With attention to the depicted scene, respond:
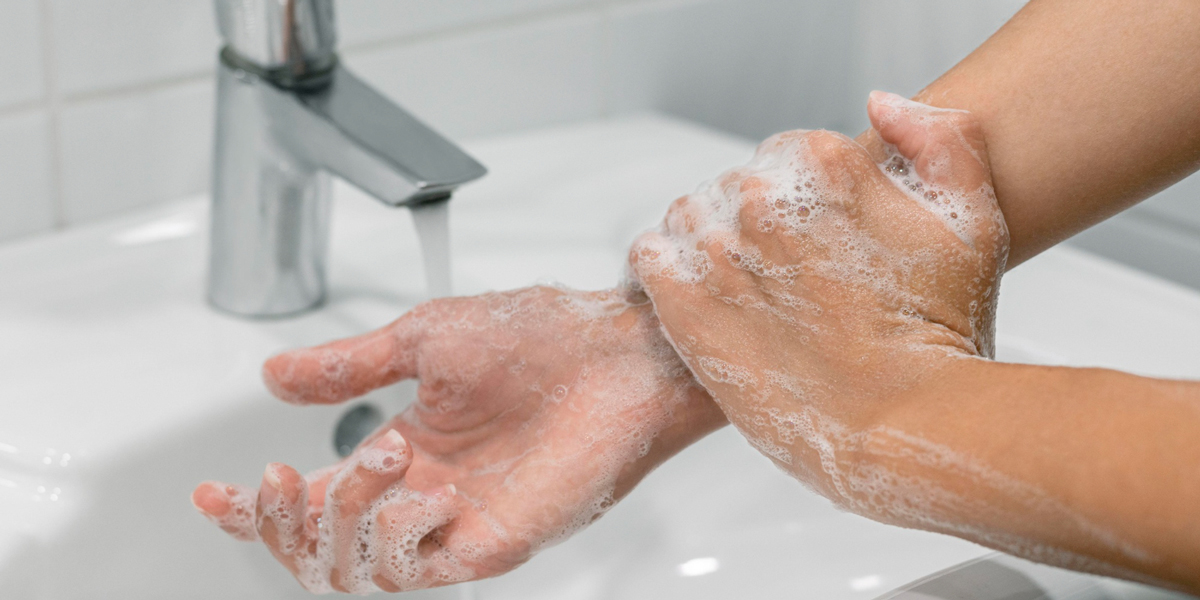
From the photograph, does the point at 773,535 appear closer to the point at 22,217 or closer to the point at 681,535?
the point at 681,535

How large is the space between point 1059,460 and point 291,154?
407mm

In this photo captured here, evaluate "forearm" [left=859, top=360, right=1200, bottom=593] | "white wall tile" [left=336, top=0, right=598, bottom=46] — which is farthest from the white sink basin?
"forearm" [left=859, top=360, right=1200, bottom=593]

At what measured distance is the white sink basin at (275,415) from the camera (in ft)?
1.72

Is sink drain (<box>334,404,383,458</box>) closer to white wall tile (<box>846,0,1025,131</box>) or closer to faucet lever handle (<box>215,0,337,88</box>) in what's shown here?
faucet lever handle (<box>215,0,337,88</box>)

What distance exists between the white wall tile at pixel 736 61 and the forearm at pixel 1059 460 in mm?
561

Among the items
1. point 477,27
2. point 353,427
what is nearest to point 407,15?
point 477,27

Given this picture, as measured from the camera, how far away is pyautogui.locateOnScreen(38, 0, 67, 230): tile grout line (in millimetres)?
601

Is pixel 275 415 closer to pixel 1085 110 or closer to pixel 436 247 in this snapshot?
pixel 436 247

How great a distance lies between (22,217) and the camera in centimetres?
63

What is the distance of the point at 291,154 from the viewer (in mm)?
579

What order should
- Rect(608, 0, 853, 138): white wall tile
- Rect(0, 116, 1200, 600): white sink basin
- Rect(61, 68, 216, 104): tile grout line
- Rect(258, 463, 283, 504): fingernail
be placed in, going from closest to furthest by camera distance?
Rect(258, 463, 283, 504): fingernail → Rect(0, 116, 1200, 600): white sink basin → Rect(61, 68, 216, 104): tile grout line → Rect(608, 0, 853, 138): white wall tile

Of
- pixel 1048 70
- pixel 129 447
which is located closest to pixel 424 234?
pixel 129 447

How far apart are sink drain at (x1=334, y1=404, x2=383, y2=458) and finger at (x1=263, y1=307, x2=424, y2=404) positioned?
11 centimetres

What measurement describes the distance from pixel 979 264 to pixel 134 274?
0.48 metres
